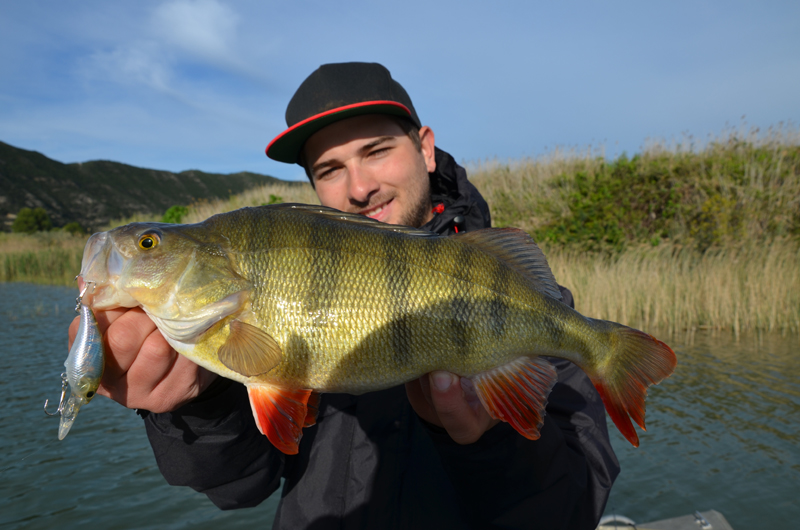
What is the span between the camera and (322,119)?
280 cm

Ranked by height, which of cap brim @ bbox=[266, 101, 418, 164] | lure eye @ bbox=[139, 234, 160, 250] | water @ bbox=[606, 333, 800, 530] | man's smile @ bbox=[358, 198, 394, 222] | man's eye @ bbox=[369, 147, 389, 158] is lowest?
water @ bbox=[606, 333, 800, 530]

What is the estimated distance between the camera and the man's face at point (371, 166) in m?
2.94

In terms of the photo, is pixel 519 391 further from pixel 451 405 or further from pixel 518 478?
pixel 518 478

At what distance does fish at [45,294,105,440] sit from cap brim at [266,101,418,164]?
5.83 feet

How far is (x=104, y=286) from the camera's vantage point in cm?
149

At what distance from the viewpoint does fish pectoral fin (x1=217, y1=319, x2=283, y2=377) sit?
1.43 meters

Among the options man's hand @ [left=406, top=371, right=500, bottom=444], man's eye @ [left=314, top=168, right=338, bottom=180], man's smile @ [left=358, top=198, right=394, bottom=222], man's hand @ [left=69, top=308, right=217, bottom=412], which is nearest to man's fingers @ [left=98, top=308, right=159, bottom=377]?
man's hand @ [left=69, top=308, right=217, bottom=412]

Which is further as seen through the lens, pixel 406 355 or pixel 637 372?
pixel 637 372

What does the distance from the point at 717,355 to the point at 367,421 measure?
22.8 feet

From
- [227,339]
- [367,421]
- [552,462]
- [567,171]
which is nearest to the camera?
[227,339]

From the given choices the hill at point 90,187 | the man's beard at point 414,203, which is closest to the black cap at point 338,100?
the man's beard at point 414,203

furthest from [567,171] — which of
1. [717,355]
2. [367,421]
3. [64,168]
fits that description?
[64,168]

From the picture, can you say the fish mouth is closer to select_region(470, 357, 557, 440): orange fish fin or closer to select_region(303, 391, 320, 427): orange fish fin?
select_region(303, 391, 320, 427): orange fish fin

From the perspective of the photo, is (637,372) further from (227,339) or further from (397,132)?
(397,132)
